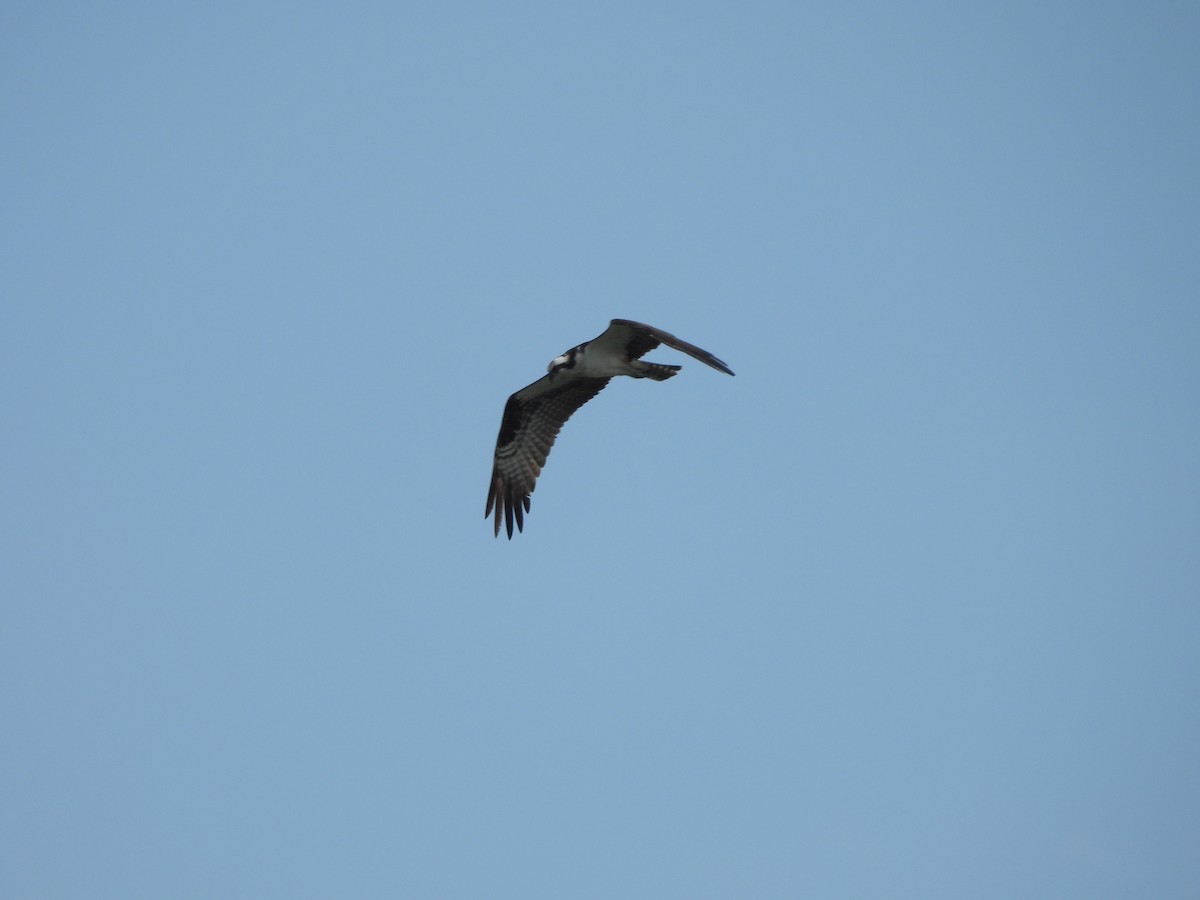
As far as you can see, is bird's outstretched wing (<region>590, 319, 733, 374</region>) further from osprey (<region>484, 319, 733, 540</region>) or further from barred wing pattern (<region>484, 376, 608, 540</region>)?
barred wing pattern (<region>484, 376, 608, 540</region>)

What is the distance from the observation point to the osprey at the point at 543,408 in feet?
58.0

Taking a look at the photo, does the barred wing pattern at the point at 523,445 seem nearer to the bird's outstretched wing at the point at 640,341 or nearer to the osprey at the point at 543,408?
the osprey at the point at 543,408

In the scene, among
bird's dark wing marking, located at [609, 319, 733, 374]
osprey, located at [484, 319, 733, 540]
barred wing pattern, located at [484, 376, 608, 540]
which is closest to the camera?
bird's dark wing marking, located at [609, 319, 733, 374]

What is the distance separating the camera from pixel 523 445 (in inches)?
760

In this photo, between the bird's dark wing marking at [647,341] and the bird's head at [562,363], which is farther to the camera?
the bird's head at [562,363]

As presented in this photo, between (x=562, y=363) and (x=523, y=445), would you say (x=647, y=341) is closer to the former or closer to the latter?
(x=562, y=363)

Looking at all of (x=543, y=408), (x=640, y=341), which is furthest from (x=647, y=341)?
(x=543, y=408)

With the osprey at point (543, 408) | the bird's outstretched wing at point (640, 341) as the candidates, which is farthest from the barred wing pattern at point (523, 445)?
the bird's outstretched wing at point (640, 341)

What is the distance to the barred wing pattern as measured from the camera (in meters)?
19.0

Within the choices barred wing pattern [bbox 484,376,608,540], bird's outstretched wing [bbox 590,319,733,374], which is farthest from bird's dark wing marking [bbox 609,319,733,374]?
barred wing pattern [bbox 484,376,608,540]

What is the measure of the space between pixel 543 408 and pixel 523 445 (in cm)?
60

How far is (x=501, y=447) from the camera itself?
19297 mm

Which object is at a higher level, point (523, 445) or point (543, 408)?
point (543, 408)

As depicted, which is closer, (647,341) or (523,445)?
(647,341)
